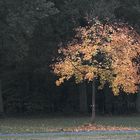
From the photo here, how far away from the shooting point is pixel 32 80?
58.8m

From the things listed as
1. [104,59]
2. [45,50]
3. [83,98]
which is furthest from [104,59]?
[83,98]

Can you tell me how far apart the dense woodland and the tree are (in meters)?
2.61

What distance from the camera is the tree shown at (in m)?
33.8

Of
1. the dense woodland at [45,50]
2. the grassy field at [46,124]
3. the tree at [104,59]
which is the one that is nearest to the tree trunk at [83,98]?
the dense woodland at [45,50]

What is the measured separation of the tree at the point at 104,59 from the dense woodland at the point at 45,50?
2.61 metres

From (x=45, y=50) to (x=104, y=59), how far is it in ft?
46.0

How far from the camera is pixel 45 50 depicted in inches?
1863

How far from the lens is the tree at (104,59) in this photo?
33.8m

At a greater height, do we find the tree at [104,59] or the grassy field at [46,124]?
the tree at [104,59]

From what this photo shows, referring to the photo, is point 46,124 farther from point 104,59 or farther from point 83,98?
point 83,98

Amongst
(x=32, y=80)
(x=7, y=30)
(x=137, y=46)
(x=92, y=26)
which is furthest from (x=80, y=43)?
(x=32, y=80)

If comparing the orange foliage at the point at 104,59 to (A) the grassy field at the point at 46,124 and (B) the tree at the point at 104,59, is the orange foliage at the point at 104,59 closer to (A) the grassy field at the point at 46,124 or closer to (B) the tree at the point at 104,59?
(B) the tree at the point at 104,59

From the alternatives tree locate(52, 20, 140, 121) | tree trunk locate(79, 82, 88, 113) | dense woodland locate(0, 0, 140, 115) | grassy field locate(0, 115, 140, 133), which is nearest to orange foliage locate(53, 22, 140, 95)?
tree locate(52, 20, 140, 121)

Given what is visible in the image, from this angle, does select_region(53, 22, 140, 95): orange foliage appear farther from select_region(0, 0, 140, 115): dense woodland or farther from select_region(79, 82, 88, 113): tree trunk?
select_region(79, 82, 88, 113): tree trunk
